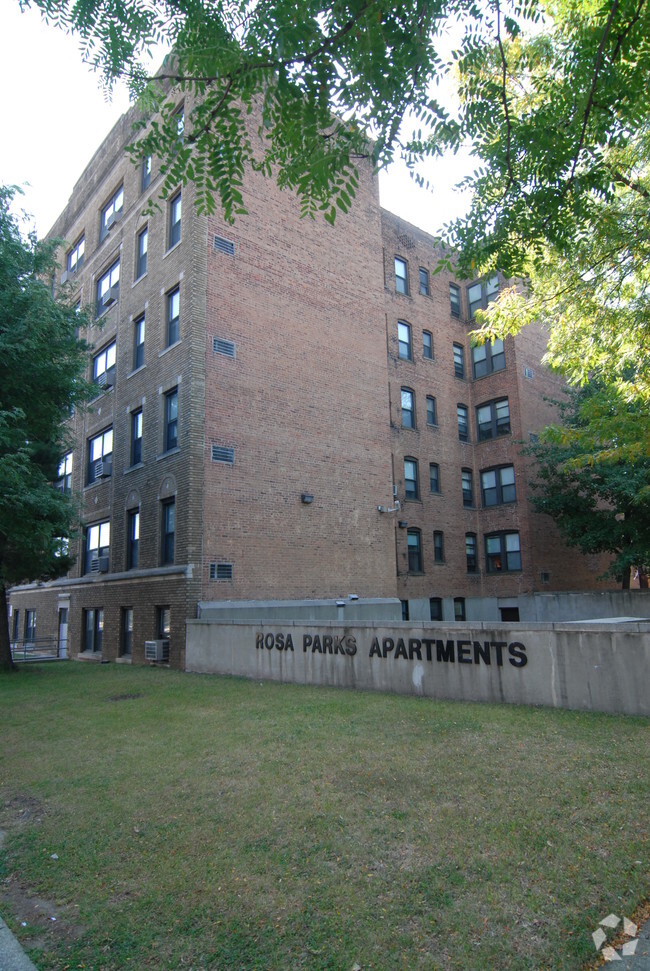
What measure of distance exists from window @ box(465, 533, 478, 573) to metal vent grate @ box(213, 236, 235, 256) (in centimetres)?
1651

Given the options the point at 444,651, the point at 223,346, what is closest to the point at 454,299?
the point at 223,346

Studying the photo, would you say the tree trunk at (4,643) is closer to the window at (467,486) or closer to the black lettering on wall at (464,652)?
the black lettering on wall at (464,652)

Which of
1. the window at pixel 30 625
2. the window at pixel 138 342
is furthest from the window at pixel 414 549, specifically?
the window at pixel 30 625

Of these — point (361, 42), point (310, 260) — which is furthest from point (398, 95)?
point (310, 260)

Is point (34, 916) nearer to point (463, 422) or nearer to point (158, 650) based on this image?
point (158, 650)

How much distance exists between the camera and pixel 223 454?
19.4 metres

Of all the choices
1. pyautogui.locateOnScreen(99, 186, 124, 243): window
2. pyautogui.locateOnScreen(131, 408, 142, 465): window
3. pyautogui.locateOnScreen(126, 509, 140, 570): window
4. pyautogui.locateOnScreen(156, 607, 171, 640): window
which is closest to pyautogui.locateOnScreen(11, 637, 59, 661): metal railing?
pyautogui.locateOnScreen(126, 509, 140, 570): window

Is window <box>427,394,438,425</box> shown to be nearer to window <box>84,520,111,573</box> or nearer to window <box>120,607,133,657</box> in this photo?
window <box>84,520,111,573</box>

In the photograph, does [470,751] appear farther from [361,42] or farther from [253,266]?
[253,266]

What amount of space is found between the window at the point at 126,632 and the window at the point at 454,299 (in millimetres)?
20929

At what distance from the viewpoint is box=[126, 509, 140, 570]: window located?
71.6 feet

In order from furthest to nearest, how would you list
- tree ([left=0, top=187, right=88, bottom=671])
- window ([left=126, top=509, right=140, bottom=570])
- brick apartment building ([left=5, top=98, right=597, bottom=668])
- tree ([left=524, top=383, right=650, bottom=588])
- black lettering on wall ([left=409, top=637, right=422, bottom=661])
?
1. tree ([left=524, top=383, right=650, bottom=588])
2. window ([left=126, top=509, right=140, bottom=570])
3. brick apartment building ([left=5, top=98, right=597, bottom=668])
4. tree ([left=0, top=187, right=88, bottom=671])
5. black lettering on wall ([left=409, top=637, right=422, bottom=661])

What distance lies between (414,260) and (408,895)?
29.4m

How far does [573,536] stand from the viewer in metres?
25.4
